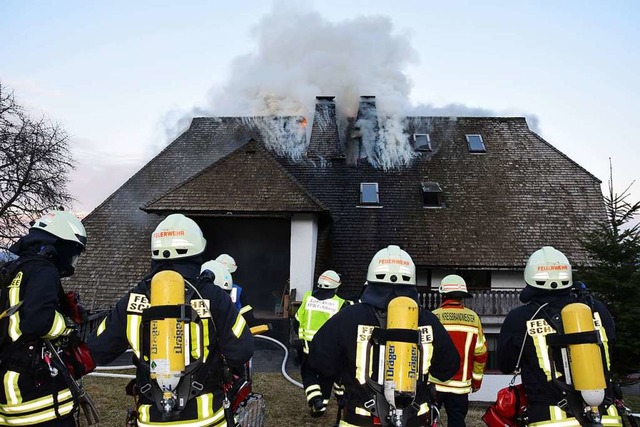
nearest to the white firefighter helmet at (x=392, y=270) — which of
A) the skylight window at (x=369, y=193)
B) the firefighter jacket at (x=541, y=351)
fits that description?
the firefighter jacket at (x=541, y=351)

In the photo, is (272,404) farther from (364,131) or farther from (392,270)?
(364,131)

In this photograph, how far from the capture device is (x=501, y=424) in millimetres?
3859

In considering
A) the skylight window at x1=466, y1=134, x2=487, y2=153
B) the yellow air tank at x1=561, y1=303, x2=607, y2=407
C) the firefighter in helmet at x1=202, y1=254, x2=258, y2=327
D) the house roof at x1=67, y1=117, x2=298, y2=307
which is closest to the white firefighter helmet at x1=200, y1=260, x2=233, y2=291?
the firefighter in helmet at x1=202, y1=254, x2=258, y2=327

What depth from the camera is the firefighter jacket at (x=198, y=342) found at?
3.11 metres

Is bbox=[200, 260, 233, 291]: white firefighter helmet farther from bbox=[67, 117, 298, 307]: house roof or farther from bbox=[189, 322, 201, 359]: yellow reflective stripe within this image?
bbox=[67, 117, 298, 307]: house roof

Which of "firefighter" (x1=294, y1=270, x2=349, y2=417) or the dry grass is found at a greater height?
"firefighter" (x1=294, y1=270, x2=349, y2=417)

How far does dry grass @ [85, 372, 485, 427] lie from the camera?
6.24m

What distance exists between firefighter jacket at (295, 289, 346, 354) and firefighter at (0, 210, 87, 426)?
313cm

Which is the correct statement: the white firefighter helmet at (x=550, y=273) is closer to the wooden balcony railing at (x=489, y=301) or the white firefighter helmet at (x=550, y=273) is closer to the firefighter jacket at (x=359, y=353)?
the firefighter jacket at (x=359, y=353)

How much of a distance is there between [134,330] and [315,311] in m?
3.37

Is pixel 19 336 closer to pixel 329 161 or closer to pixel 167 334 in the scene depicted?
pixel 167 334

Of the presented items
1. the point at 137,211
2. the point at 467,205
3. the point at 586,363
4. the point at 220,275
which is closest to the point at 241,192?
the point at 137,211

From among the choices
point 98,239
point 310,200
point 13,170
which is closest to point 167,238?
point 310,200

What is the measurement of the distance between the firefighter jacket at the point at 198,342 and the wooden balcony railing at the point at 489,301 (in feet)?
36.2
